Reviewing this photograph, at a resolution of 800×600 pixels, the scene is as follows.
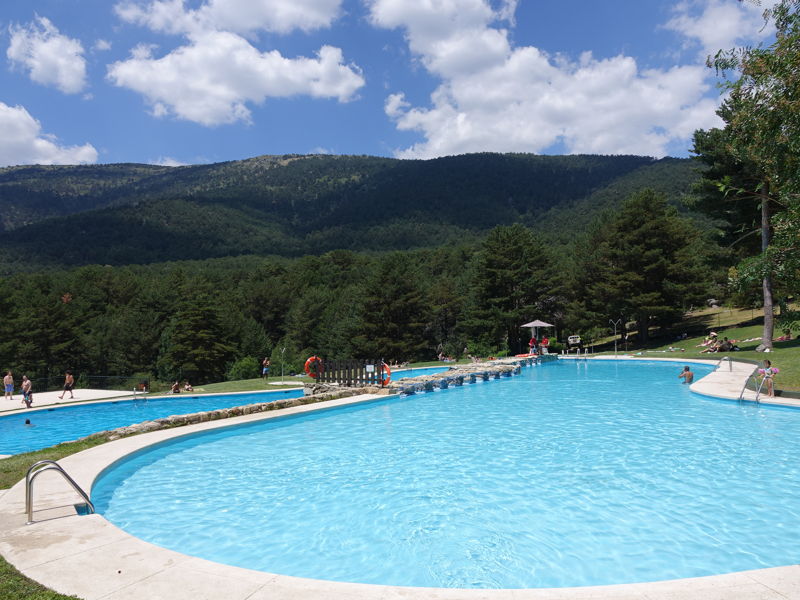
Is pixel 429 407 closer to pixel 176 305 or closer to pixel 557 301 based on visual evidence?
pixel 557 301

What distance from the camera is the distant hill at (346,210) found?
109 metres

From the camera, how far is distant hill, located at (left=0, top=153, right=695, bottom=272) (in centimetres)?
10944

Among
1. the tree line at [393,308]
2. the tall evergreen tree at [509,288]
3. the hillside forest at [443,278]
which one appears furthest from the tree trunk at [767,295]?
the tall evergreen tree at [509,288]

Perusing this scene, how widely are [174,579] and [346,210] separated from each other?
156994 millimetres

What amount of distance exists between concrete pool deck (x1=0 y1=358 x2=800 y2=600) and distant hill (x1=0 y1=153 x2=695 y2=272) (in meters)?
101

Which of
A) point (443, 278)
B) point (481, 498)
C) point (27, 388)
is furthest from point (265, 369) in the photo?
point (443, 278)

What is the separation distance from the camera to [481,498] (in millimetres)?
7297

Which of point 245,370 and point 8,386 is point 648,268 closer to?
point 245,370

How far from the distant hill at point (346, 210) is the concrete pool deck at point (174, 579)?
3975 inches

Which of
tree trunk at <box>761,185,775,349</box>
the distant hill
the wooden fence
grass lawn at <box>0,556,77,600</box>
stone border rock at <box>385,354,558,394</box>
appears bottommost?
stone border rock at <box>385,354,558,394</box>

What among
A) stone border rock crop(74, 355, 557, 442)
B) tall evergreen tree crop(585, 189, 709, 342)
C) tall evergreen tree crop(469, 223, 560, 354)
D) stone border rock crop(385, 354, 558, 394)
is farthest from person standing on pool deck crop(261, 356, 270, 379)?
tall evergreen tree crop(585, 189, 709, 342)

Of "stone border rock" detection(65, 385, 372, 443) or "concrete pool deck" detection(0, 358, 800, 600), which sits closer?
"concrete pool deck" detection(0, 358, 800, 600)

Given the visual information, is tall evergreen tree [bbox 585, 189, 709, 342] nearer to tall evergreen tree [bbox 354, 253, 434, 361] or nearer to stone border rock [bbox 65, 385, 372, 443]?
tall evergreen tree [bbox 354, 253, 434, 361]

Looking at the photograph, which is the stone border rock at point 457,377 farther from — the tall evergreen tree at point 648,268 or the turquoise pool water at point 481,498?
the tall evergreen tree at point 648,268
